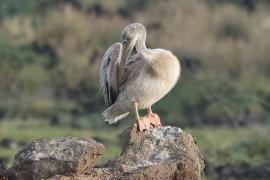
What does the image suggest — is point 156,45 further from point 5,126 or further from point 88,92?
point 5,126

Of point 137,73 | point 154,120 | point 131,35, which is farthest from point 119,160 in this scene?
point 137,73

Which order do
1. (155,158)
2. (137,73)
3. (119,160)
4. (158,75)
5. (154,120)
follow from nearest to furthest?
(119,160)
(155,158)
(154,120)
(158,75)
(137,73)

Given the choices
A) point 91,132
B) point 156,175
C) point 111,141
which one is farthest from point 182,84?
point 156,175

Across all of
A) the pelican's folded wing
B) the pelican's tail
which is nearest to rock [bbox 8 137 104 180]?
the pelican's folded wing

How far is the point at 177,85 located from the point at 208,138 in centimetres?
605

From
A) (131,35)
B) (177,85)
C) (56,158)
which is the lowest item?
(56,158)

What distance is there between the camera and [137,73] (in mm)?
10016

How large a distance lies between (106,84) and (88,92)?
2185cm

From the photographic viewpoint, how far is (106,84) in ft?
33.5

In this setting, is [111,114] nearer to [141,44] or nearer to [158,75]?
[158,75]

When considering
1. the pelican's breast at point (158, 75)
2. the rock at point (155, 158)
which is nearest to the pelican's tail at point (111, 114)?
the pelican's breast at point (158, 75)

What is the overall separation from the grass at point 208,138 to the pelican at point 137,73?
32.9 ft

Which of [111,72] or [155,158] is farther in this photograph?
[111,72]

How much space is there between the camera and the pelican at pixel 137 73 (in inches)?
383
